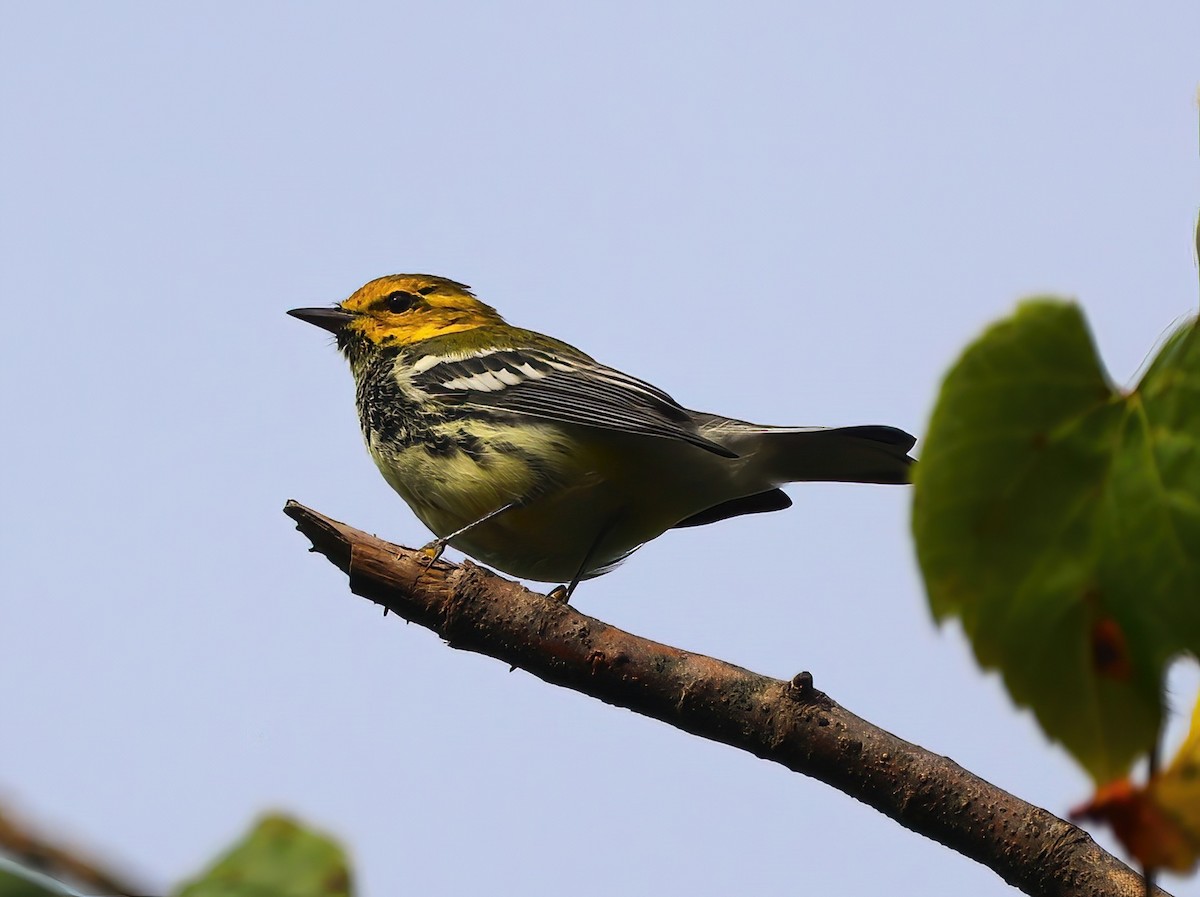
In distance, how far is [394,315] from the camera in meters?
7.88

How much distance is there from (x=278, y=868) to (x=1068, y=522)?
0.97 meters

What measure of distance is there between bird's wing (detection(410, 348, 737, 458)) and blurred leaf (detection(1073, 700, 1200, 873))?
15.0 ft

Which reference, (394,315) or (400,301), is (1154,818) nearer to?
(394,315)

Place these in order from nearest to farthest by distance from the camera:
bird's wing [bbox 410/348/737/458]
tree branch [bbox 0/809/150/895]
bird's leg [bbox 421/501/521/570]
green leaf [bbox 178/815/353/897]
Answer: tree branch [bbox 0/809/150/895] < green leaf [bbox 178/815/353/897] < bird's leg [bbox 421/501/521/570] < bird's wing [bbox 410/348/737/458]

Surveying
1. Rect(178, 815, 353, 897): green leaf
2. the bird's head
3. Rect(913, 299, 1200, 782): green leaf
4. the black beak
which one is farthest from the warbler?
Rect(178, 815, 353, 897): green leaf

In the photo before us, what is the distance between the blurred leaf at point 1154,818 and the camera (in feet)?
4.16

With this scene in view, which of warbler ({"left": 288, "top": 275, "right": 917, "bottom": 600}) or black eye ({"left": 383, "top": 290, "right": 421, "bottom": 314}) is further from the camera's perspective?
black eye ({"left": 383, "top": 290, "right": 421, "bottom": 314})

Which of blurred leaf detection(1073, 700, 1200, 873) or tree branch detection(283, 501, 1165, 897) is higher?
blurred leaf detection(1073, 700, 1200, 873)

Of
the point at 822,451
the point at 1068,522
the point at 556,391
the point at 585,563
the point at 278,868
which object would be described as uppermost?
the point at 1068,522

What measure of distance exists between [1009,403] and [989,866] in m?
2.36

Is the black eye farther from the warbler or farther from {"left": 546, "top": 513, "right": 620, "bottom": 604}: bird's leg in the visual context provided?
{"left": 546, "top": 513, "right": 620, "bottom": 604}: bird's leg

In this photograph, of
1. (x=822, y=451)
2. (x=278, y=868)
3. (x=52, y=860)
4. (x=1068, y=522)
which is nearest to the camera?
(x=52, y=860)

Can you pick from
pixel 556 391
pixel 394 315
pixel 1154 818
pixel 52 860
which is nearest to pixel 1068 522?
pixel 1154 818

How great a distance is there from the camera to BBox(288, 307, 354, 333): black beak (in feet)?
25.7
